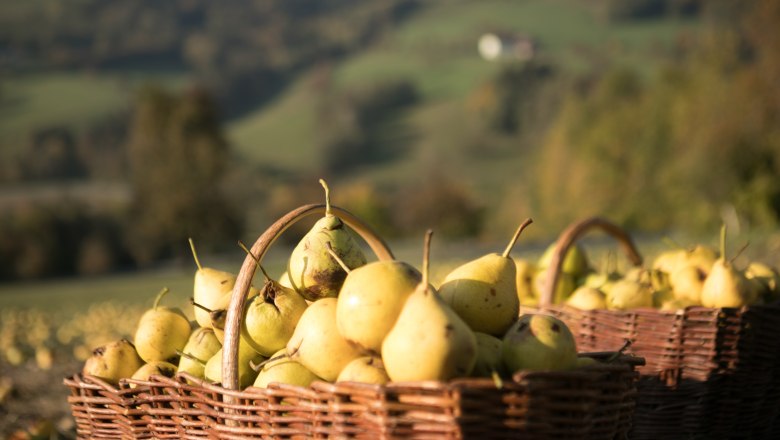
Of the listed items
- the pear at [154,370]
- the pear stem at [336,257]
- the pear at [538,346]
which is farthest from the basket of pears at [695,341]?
the pear at [154,370]

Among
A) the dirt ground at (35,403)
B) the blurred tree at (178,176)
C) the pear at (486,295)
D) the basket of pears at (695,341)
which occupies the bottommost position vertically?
the dirt ground at (35,403)

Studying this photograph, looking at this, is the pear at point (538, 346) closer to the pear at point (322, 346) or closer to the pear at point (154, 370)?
the pear at point (322, 346)

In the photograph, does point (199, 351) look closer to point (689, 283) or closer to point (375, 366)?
point (375, 366)

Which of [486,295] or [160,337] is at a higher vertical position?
[486,295]

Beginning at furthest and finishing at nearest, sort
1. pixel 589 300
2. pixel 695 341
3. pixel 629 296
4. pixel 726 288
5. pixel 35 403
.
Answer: pixel 35 403
pixel 589 300
pixel 629 296
pixel 726 288
pixel 695 341

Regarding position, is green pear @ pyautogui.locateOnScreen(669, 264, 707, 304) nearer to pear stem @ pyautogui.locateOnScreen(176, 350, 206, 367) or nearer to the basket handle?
the basket handle

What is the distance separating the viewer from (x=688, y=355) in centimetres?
398

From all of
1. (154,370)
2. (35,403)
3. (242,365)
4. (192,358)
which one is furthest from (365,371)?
(35,403)

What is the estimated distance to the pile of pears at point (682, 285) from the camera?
4.18 metres

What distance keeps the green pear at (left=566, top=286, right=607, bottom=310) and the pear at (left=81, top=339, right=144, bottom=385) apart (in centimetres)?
226

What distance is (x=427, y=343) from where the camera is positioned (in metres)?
2.42

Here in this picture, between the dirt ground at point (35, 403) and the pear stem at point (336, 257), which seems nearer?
the pear stem at point (336, 257)

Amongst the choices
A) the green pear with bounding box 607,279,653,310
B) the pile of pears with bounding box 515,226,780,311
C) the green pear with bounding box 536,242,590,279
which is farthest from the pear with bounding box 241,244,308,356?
the green pear with bounding box 536,242,590,279

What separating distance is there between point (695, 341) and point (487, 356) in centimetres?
171
